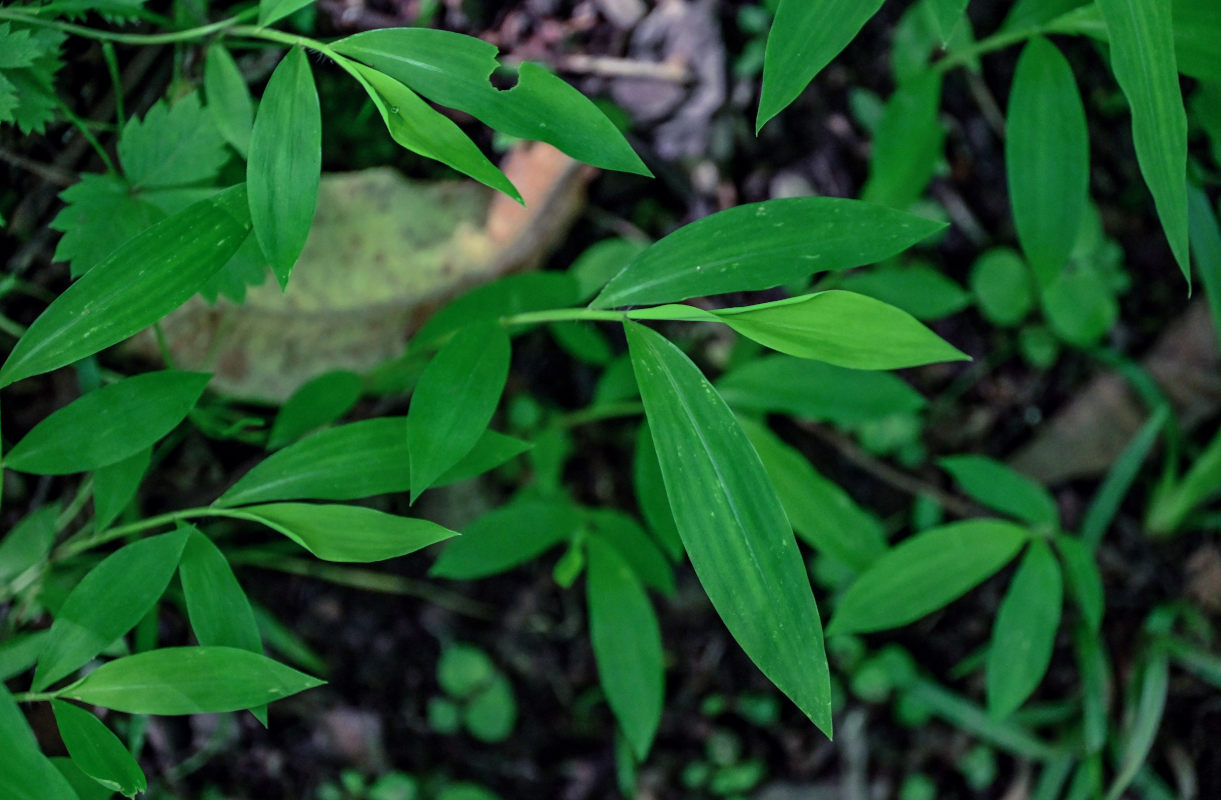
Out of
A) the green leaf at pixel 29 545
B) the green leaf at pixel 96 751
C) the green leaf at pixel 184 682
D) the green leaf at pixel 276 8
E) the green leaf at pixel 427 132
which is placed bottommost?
the green leaf at pixel 96 751

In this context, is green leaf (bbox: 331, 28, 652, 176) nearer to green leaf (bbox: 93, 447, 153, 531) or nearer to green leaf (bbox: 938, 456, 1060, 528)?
green leaf (bbox: 93, 447, 153, 531)

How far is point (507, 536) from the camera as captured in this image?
1123mm

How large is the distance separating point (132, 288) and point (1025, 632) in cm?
108

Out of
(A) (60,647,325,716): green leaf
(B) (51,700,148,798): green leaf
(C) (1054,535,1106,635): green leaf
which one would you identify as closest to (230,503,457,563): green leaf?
(A) (60,647,325,716): green leaf

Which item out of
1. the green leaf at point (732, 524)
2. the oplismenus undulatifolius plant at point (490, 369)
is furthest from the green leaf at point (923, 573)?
the green leaf at point (732, 524)

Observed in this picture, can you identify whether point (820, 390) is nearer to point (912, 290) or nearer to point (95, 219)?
point (912, 290)

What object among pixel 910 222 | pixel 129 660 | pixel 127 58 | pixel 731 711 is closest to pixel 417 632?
pixel 731 711

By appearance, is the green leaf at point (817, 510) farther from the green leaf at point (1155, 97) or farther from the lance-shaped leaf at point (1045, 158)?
the green leaf at point (1155, 97)

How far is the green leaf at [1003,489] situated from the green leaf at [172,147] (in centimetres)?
101

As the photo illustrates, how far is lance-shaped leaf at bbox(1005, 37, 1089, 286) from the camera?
94cm

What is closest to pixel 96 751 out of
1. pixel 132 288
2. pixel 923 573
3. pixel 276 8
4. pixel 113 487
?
pixel 113 487

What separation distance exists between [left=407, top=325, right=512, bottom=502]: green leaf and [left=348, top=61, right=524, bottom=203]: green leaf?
0.19 meters

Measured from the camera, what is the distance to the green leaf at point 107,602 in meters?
0.74

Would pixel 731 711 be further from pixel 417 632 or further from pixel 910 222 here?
pixel 910 222
